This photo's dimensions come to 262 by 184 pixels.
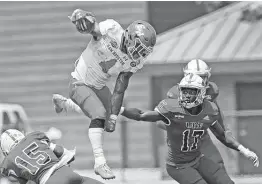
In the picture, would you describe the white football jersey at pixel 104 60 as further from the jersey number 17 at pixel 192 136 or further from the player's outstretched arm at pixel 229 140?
the player's outstretched arm at pixel 229 140

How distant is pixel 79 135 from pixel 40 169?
8.66 m

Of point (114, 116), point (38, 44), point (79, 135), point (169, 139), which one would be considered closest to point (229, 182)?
point (169, 139)

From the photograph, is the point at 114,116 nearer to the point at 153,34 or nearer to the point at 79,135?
the point at 153,34

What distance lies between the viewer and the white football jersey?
8094mm

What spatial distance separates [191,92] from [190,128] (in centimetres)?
45

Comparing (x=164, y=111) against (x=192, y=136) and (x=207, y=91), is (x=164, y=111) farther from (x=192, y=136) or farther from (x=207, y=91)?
(x=207, y=91)

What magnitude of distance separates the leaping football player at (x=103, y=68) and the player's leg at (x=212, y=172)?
140cm

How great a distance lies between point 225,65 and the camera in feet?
58.2

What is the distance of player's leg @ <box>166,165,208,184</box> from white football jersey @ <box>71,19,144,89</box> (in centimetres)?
135

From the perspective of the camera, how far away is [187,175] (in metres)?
8.71

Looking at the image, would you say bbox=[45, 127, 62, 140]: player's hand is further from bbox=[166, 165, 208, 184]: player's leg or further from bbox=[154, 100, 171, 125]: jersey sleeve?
bbox=[154, 100, 171, 125]: jersey sleeve

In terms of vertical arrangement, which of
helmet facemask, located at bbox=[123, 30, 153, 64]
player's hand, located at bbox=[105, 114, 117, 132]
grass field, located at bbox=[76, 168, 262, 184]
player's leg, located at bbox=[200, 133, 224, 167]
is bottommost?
grass field, located at bbox=[76, 168, 262, 184]

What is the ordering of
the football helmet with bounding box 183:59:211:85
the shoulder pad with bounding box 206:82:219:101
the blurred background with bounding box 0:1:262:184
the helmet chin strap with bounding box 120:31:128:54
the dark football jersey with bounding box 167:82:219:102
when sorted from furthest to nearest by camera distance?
the blurred background with bounding box 0:1:262:184 → the shoulder pad with bounding box 206:82:219:101 → the football helmet with bounding box 183:59:211:85 → the dark football jersey with bounding box 167:82:219:102 → the helmet chin strap with bounding box 120:31:128:54

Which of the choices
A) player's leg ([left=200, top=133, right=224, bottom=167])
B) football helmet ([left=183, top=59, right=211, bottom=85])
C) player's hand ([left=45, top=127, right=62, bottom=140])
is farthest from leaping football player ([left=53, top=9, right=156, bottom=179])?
player's hand ([left=45, top=127, right=62, bottom=140])
